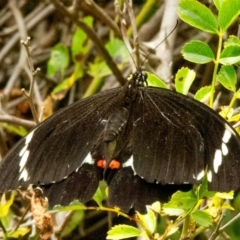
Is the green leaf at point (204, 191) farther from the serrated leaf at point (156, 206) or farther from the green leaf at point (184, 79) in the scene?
the green leaf at point (184, 79)

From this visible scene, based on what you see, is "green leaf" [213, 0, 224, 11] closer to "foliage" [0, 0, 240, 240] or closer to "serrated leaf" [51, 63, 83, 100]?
"foliage" [0, 0, 240, 240]

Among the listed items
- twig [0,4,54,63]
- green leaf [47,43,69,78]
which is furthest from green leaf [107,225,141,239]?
twig [0,4,54,63]

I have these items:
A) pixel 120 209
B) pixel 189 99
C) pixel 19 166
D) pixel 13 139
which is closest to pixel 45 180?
pixel 19 166

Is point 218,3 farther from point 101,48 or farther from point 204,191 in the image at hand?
point 101,48

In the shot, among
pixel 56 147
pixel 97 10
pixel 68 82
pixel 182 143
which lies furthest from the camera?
pixel 68 82

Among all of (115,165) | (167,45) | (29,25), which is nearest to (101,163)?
(115,165)

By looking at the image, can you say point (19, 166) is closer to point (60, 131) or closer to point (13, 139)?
point (60, 131)
